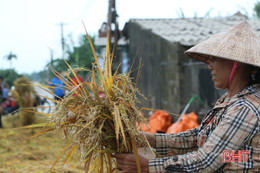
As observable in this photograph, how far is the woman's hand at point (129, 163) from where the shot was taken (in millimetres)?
1599

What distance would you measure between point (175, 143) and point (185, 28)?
252 inches

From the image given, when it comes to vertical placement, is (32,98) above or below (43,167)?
above

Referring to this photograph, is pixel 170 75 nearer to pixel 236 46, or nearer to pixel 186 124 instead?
pixel 186 124

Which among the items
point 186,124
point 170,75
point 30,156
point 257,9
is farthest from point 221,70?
point 257,9

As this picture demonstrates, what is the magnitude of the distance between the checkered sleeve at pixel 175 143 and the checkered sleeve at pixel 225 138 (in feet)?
1.45

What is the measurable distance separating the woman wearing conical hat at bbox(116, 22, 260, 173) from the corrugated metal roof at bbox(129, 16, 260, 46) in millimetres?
4503

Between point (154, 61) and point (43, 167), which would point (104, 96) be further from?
point (154, 61)

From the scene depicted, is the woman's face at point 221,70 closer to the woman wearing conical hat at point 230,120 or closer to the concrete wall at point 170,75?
the woman wearing conical hat at point 230,120

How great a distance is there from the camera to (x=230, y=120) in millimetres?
1398

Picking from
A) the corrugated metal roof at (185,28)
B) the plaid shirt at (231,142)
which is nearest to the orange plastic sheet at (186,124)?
the corrugated metal roof at (185,28)

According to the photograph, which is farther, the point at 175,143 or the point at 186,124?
the point at 186,124

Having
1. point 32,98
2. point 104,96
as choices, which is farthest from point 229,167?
point 32,98

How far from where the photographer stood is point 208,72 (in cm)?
633

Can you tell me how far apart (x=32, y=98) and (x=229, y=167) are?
679 centimetres
